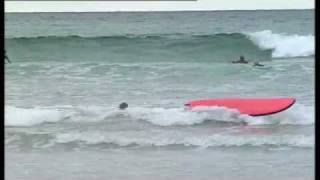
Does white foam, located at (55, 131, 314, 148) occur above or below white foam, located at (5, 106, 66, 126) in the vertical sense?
below

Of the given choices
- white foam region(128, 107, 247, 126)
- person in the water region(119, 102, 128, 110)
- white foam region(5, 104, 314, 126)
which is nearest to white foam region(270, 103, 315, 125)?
white foam region(5, 104, 314, 126)

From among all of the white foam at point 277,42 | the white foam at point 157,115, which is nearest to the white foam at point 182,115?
the white foam at point 157,115

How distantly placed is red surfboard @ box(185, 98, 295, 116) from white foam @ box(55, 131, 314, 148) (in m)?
0.15

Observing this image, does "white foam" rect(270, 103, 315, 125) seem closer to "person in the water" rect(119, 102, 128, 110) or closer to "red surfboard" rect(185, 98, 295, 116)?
"red surfboard" rect(185, 98, 295, 116)

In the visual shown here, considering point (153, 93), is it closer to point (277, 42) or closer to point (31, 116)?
point (31, 116)

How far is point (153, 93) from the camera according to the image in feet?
11.5

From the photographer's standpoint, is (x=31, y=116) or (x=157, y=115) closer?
(x=31, y=116)

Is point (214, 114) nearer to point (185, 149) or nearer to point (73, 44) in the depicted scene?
point (185, 149)

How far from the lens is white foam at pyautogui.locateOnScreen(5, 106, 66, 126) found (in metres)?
2.94

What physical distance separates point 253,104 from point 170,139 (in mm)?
480

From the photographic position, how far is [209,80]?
11.7 ft

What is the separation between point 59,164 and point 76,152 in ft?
0.64

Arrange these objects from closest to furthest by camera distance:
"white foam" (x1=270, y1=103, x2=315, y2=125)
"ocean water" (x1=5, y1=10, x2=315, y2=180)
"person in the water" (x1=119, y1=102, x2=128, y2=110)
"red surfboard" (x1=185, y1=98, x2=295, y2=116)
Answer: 1. "ocean water" (x1=5, y1=10, x2=315, y2=180)
2. "white foam" (x1=270, y1=103, x2=315, y2=125)
3. "red surfboard" (x1=185, y1=98, x2=295, y2=116)
4. "person in the water" (x1=119, y1=102, x2=128, y2=110)

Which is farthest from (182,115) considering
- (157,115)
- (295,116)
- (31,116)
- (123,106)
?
(31,116)
